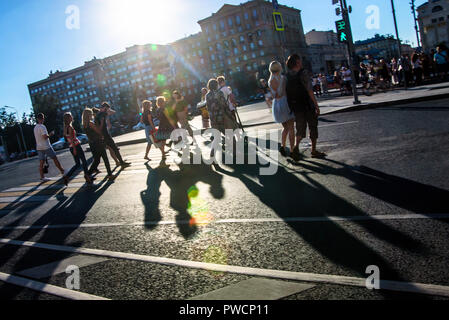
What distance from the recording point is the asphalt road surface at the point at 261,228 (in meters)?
2.81

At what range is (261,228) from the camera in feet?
12.9

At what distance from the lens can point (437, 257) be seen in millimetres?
2678

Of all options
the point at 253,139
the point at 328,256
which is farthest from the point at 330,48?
the point at 328,256

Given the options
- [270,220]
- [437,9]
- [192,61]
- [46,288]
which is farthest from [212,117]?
[192,61]

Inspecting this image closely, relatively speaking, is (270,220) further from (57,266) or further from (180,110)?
(180,110)

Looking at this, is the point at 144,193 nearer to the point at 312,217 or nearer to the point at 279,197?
the point at 279,197

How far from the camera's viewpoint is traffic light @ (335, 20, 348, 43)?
42.3ft

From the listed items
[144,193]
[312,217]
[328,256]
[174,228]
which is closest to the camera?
[328,256]

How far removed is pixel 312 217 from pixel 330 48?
120162 mm

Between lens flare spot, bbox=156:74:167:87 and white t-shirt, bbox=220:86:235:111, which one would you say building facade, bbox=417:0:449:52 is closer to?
lens flare spot, bbox=156:74:167:87

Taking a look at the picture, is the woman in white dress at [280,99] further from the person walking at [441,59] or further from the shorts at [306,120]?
the person walking at [441,59]

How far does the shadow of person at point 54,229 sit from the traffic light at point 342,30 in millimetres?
10024

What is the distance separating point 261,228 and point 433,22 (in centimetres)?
9343

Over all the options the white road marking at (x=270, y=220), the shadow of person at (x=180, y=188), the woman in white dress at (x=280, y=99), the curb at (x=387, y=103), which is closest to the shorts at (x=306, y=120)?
the woman in white dress at (x=280, y=99)
